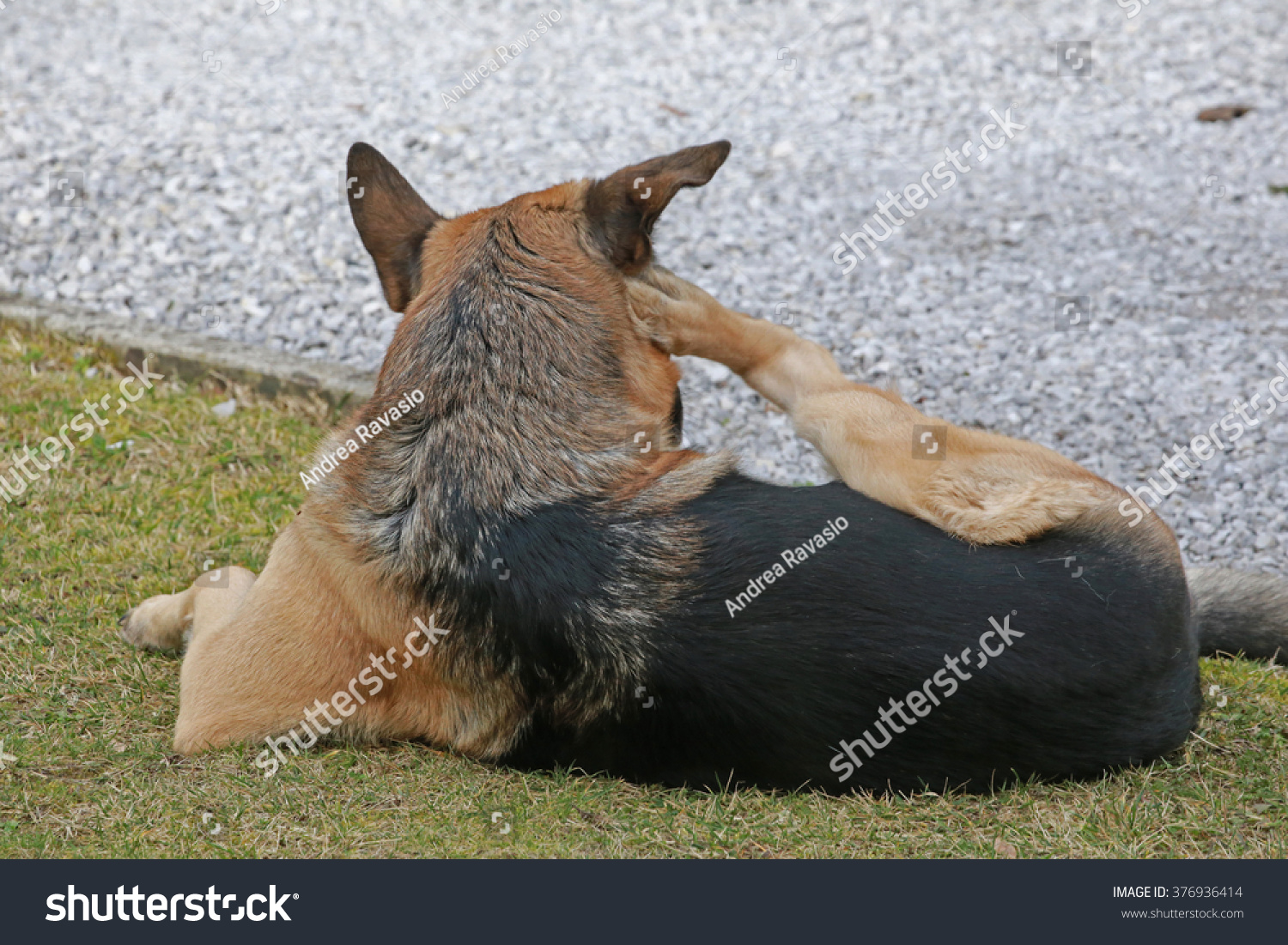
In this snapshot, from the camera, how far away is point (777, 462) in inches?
268

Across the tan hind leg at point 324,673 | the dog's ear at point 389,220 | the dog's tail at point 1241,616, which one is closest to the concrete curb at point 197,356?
the dog's ear at point 389,220

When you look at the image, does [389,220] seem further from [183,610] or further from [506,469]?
[183,610]

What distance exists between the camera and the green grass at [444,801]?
3623mm

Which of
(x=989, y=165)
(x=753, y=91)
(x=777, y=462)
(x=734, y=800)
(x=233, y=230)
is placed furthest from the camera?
(x=753, y=91)

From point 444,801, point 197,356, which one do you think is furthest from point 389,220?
point 197,356

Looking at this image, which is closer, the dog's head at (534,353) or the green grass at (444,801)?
the green grass at (444,801)

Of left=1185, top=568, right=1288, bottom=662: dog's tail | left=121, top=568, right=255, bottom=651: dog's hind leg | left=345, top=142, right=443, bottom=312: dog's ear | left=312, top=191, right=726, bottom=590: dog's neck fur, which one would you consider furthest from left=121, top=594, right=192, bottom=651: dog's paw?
left=1185, top=568, right=1288, bottom=662: dog's tail

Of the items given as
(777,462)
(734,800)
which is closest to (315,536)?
(734,800)

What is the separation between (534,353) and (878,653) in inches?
56.8

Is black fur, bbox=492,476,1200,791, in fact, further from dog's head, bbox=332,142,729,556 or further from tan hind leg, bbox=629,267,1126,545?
dog's head, bbox=332,142,729,556

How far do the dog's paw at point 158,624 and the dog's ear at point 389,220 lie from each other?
59.4 inches

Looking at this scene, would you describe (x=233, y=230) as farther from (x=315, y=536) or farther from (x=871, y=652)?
(x=871, y=652)

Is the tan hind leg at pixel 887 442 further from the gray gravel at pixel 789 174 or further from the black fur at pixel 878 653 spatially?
the gray gravel at pixel 789 174

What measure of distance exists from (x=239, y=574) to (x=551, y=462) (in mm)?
1766
